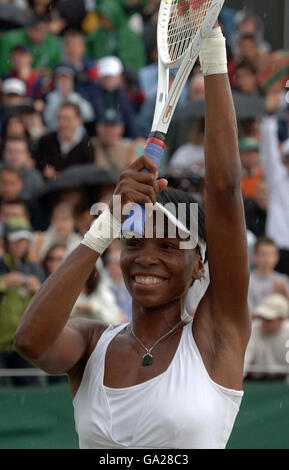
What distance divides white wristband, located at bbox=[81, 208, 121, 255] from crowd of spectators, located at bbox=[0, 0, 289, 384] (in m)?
3.09

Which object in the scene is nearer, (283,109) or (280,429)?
(280,429)

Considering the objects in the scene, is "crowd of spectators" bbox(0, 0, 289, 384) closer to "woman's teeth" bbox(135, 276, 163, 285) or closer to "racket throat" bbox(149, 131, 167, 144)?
"woman's teeth" bbox(135, 276, 163, 285)

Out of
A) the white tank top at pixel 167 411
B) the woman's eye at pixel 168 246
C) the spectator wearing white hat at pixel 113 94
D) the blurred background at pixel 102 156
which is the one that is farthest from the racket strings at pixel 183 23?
the spectator wearing white hat at pixel 113 94

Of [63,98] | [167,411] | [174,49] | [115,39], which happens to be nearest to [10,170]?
[63,98]

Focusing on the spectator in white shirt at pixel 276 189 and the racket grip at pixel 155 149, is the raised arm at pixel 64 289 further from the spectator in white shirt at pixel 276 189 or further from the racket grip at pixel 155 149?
the spectator in white shirt at pixel 276 189

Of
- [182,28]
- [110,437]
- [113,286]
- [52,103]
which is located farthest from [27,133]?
[110,437]

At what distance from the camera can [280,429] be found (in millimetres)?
4930

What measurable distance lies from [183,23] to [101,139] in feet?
15.8

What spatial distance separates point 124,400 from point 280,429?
231cm

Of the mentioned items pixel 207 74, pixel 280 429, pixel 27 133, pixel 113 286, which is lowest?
pixel 280 429

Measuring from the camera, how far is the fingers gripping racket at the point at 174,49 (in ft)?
9.18

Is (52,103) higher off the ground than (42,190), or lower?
higher

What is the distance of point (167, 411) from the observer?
8.93ft

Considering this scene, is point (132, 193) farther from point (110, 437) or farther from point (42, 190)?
point (42, 190)
